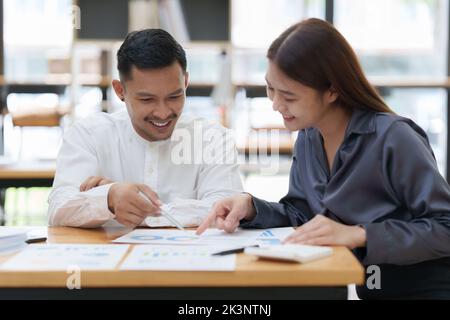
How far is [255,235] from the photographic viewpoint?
1.57 m

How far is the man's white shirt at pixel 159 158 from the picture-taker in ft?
6.68

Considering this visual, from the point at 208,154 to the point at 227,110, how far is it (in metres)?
2.54

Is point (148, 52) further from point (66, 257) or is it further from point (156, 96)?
point (66, 257)

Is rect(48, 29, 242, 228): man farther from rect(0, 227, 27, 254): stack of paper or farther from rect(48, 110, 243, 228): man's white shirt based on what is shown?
rect(0, 227, 27, 254): stack of paper

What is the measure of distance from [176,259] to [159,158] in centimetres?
84

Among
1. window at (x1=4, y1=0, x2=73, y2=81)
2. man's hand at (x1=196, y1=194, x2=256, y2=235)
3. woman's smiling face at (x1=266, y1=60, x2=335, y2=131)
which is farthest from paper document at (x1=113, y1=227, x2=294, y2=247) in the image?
window at (x1=4, y1=0, x2=73, y2=81)

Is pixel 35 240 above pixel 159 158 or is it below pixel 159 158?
below

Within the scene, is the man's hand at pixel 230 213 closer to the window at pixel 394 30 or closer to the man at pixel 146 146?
the man at pixel 146 146

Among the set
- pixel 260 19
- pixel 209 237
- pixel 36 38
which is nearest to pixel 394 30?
pixel 260 19

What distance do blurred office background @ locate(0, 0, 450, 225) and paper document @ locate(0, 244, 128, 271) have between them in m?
3.44

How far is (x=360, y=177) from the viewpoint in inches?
61.7

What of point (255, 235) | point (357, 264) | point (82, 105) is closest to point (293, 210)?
point (255, 235)

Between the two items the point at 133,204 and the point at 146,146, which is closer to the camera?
the point at 133,204

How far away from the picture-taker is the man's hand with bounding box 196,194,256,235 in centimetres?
159
